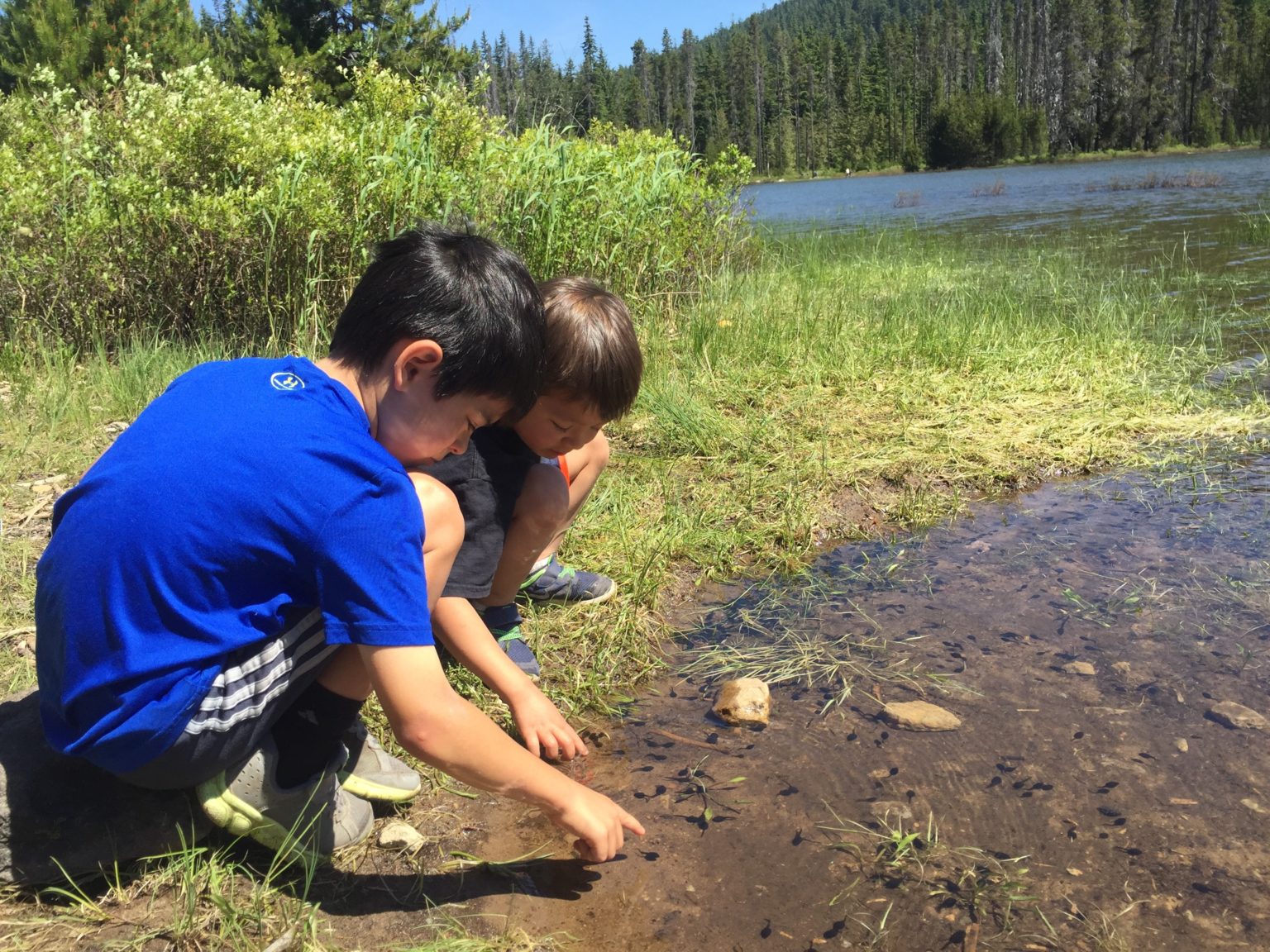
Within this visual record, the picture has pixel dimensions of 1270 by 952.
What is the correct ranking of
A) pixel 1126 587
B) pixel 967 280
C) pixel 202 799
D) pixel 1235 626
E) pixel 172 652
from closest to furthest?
pixel 172 652, pixel 202 799, pixel 1235 626, pixel 1126 587, pixel 967 280

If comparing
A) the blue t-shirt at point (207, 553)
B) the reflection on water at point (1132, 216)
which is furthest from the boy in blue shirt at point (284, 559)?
the reflection on water at point (1132, 216)

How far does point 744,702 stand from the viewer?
2.21 metres

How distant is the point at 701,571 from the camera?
295cm

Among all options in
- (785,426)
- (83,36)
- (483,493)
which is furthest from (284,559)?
(83,36)

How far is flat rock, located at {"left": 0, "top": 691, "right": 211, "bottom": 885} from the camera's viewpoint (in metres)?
1.53

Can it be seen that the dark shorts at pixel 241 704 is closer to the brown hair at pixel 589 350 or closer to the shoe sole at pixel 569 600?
the brown hair at pixel 589 350

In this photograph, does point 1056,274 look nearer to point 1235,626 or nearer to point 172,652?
point 1235,626

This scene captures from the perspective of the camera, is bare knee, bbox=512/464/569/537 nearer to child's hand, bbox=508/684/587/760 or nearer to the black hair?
child's hand, bbox=508/684/587/760

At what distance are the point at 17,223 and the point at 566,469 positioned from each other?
11.6ft

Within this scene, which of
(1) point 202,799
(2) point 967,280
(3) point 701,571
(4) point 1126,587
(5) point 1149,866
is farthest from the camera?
(2) point 967,280

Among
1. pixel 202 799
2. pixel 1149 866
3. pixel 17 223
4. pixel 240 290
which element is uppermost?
pixel 17 223

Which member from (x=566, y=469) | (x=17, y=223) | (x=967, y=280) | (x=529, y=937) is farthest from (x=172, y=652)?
(x=967, y=280)

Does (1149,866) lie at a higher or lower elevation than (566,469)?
lower

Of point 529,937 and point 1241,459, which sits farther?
point 1241,459
